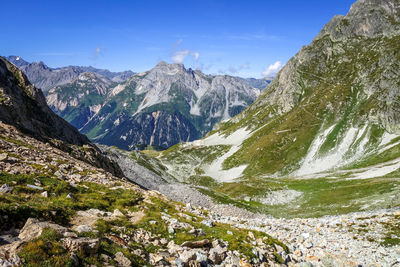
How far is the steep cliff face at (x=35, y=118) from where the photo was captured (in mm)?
44781

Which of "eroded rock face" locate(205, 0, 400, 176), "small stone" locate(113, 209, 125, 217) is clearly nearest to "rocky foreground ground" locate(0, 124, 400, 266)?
"small stone" locate(113, 209, 125, 217)

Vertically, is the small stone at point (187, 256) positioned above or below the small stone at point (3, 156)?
below

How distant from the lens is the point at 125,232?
16.9 metres

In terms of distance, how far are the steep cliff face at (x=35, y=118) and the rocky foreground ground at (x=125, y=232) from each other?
17111 millimetres

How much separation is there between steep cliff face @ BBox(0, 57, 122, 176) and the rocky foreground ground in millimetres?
17111

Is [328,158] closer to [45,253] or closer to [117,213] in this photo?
[117,213]

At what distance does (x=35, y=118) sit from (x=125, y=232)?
57218 mm

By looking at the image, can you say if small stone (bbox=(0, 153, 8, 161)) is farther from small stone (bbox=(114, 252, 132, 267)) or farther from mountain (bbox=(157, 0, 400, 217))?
mountain (bbox=(157, 0, 400, 217))

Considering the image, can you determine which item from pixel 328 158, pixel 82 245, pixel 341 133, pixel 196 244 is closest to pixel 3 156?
pixel 82 245

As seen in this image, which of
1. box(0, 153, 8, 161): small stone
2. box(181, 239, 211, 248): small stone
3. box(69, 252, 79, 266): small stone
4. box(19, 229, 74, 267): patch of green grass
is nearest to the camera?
box(19, 229, 74, 267): patch of green grass

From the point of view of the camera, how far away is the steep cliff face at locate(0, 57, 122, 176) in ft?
147

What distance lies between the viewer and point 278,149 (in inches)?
6786

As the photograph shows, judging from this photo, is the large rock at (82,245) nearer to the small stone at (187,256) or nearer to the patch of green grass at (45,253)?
the patch of green grass at (45,253)

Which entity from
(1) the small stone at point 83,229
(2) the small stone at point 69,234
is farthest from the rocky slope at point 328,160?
(2) the small stone at point 69,234
